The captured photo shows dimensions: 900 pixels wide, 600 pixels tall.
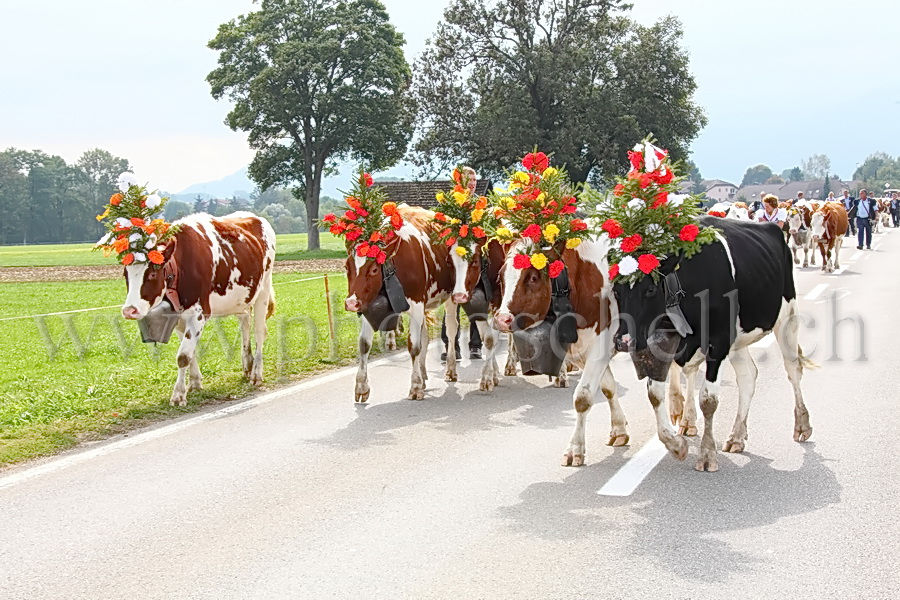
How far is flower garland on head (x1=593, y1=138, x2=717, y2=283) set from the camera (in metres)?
7.27

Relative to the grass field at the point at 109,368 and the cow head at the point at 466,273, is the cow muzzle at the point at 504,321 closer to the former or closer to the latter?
the cow head at the point at 466,273

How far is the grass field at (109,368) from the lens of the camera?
9641 millimetres

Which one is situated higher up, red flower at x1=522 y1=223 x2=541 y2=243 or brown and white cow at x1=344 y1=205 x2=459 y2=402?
red flower at x1=522 y1=223 x2=541 y2=243

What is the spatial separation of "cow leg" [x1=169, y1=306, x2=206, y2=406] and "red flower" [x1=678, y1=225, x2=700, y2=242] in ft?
19.4

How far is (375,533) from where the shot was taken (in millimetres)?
6078

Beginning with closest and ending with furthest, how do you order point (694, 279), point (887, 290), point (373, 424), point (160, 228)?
point (694, 279), point (373, 424), point (160, 228), point (887, 290)

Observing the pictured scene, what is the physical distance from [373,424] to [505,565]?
13.7 ft

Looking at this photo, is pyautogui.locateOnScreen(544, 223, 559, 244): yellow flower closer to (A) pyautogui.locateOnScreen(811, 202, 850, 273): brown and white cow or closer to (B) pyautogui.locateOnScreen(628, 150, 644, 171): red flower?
(B) pyautogui.locateOnScreen(628, 150, 644, 171): red flower

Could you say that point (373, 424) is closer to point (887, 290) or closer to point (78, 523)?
point (78, 523)

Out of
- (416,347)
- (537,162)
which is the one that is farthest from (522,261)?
(416,347)

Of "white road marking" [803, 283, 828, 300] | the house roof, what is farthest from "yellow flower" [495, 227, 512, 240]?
the house roof

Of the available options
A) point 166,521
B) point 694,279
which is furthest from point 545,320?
point 166,521

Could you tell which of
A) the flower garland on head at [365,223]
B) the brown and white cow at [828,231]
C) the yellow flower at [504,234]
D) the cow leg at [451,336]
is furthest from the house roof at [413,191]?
the yellow flower at [504,234]

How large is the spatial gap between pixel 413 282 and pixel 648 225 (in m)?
4.06
